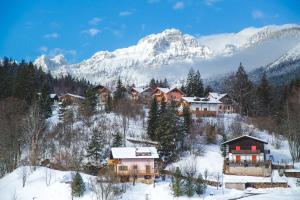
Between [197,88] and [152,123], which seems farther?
[197,88]

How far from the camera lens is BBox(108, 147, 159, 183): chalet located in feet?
170

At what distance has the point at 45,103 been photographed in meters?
70.9

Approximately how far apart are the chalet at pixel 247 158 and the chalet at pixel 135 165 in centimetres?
937

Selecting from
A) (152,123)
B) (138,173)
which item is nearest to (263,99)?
(152,123)

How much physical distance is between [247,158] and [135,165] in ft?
45.9

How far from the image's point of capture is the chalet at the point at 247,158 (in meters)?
55.2

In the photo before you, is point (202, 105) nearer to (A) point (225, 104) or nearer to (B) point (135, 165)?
(A) point (225, 104)

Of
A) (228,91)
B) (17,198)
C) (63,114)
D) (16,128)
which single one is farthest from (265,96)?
(17,198)

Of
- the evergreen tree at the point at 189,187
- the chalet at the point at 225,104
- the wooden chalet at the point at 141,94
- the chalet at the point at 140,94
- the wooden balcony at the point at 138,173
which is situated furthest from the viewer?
the chalet at the point at 140,94

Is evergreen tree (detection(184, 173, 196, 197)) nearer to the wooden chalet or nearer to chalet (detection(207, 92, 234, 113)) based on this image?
chalet (detection(207, 92, 234, 113))

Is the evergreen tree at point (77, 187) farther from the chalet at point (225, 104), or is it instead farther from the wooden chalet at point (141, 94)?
the wooden chalet at point (141, 94)

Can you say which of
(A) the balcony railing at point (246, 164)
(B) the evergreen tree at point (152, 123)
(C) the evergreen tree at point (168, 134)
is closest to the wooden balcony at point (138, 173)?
(C) the evergreen tree at point (168, 134)

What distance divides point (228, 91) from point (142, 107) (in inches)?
743

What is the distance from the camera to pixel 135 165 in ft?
172
